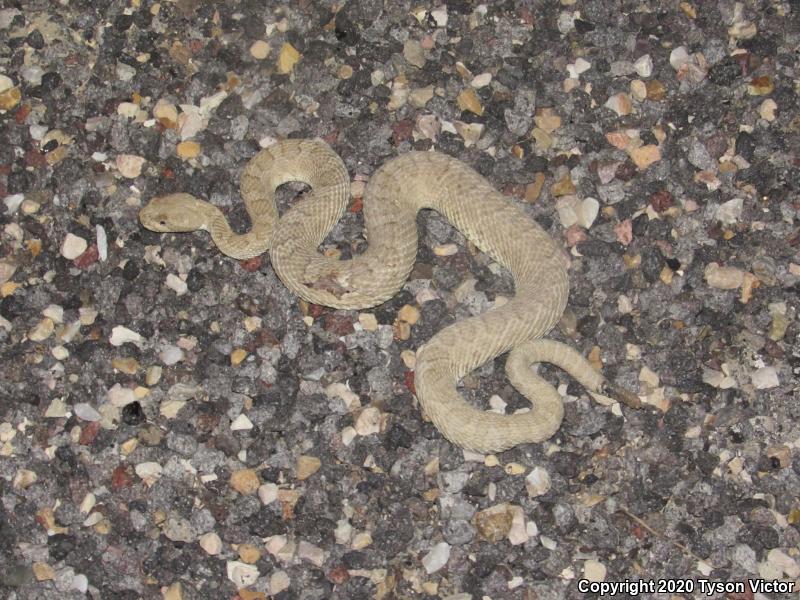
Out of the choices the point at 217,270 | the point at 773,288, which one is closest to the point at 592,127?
the point at 773,288

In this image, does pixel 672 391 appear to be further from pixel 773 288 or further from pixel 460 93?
pixel 460 93

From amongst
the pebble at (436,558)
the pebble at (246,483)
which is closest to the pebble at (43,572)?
the pebble at (246,483)

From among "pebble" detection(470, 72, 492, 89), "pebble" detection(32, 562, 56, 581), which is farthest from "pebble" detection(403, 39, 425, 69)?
"pebble" detection(32, 562, 56, 581)

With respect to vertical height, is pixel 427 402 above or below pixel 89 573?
above

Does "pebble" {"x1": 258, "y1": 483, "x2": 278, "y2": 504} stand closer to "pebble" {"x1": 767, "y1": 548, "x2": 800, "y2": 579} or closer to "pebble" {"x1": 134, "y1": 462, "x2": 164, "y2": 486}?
"pebble" {"x1": 134, "y1": 462, "x2": 164, "y2": 486}

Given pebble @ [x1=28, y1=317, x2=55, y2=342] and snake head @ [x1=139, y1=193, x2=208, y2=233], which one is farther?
snake head @ [x1=139, y1=193, x2=208, y2=233]

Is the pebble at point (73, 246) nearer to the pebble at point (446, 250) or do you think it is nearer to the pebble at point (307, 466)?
the pebble at point (307, 466)
